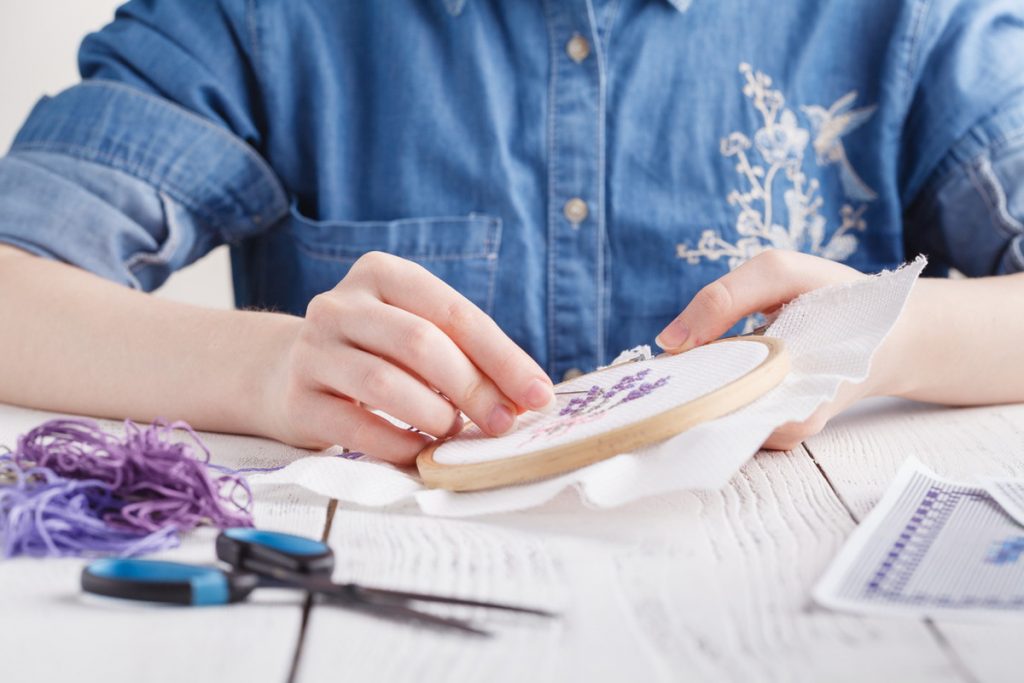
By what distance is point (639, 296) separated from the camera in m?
1.08

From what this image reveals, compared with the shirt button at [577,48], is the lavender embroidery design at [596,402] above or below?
below

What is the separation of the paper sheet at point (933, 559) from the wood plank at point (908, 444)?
26 mm

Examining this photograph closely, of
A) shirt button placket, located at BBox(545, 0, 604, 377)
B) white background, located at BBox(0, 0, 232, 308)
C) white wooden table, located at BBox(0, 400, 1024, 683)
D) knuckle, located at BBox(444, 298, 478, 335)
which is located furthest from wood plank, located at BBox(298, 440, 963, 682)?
white background, located at BBox(0, 0, 232, 308)

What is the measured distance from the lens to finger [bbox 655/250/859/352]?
69 centimetres

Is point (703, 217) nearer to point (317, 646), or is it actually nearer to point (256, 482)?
point (256, 482)

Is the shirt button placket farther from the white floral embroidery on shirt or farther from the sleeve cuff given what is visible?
the sleeve cuff

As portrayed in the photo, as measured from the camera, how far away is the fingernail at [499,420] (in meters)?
0.63

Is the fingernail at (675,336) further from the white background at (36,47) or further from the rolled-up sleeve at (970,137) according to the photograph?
the white background at (36,47)

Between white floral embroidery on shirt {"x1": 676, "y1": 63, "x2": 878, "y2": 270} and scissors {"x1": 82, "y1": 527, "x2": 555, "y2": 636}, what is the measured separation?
2.26 feet

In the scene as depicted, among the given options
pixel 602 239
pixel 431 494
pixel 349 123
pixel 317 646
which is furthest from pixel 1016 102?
pixel 317 646

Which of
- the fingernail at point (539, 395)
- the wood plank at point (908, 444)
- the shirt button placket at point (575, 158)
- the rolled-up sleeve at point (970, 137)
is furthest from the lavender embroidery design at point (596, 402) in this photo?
the rolled-up sleeve at point (970, 137)

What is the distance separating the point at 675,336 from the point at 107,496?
347 mm

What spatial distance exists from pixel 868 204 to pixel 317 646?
85 centimetres

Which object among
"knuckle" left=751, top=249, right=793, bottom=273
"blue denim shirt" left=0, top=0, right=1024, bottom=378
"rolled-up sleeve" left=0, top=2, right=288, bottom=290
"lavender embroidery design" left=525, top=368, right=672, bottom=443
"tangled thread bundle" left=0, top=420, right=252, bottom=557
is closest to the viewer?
"tangled thread bundle" left=0, top=420, right=252, bottom=557
